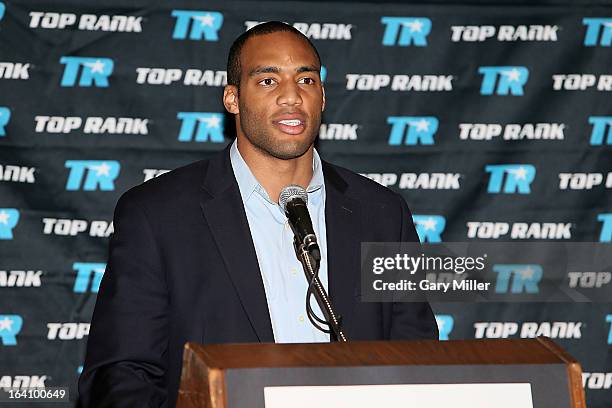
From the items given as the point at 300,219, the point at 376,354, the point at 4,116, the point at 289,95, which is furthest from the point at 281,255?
the point at 4,116

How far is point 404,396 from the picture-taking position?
1942mm

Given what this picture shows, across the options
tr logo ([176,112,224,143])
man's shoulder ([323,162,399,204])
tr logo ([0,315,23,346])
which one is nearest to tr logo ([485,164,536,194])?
man's shoulder ([323,162,399,204])

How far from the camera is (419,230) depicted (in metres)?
4.78

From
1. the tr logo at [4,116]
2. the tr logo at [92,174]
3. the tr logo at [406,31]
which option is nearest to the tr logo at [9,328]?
the tr logo at [92,174]

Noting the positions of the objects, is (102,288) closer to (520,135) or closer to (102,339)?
(102,339)

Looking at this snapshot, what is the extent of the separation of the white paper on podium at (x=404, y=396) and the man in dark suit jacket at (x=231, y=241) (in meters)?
0.99

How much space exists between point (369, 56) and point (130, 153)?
1.31m

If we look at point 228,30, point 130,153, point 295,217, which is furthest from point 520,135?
point 295,217

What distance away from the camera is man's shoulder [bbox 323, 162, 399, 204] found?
3.64 metres

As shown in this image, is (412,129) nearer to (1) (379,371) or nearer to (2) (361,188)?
(2) (361,188)

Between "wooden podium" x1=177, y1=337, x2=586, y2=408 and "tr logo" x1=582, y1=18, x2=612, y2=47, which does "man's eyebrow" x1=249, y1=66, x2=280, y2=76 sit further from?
"tr logo" x1=582, y1=18, x2=612, y2=47

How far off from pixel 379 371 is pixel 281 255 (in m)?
1.43

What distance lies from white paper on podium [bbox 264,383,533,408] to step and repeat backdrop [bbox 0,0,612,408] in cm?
280

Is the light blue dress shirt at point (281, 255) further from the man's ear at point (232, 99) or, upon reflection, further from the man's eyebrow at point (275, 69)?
the man's eyebrow at point (275, 69)
